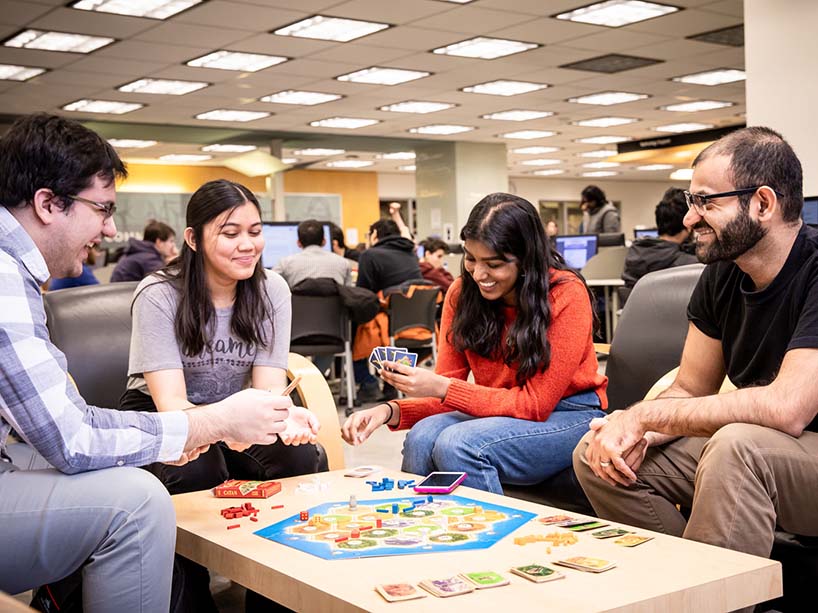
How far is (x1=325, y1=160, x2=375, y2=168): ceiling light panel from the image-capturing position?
1675 centimetres

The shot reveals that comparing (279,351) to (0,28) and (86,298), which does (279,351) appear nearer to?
(86,298)

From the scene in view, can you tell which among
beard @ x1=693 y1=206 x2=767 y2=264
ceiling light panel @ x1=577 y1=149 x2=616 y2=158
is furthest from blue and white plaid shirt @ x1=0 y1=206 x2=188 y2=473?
ceiling light panel @ x1=577 y1=149 x2=616 y2=158

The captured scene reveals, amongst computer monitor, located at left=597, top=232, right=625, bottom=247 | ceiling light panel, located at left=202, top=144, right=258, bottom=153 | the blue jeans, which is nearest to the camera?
the blue jeans

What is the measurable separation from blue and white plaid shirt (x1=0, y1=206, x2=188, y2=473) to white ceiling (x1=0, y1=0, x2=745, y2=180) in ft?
16.9

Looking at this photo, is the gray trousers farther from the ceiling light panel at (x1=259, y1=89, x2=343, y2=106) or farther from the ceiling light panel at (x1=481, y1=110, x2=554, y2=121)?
the ceiling light panel at (x1=481, y1=110, x2=554, y2=121)

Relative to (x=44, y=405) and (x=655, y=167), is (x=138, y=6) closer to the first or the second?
(x=44, y=405)

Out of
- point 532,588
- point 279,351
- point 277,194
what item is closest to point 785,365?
point 532,588

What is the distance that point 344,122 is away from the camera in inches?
471

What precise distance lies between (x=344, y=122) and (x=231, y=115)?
1558 millimetres

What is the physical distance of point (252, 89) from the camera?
9367 millimetres

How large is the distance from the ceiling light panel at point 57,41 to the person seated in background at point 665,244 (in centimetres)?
436

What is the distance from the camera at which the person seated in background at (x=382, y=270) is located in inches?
267

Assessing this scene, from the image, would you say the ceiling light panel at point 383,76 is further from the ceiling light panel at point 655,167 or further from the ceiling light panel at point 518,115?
the ceiling light panel at point 655,167

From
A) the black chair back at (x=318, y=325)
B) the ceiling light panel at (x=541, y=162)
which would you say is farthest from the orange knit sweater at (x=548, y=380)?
the ceiling light panel at (x=541, y=162)
